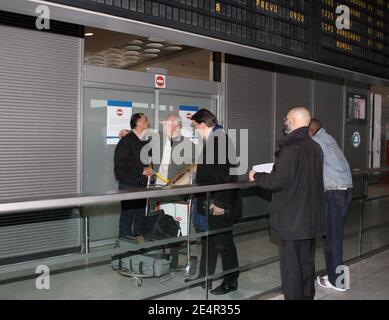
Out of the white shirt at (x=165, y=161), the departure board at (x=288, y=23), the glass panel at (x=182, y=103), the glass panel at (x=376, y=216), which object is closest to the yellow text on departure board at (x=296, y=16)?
the departure board at (x=288, y=23)

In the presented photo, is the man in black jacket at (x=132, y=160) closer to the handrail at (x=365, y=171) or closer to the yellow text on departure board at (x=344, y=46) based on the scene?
the handrail at (x=365, y=171)

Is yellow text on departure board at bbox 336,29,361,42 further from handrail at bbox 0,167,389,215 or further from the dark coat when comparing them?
the dark coat

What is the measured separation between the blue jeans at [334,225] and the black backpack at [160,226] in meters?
1.66

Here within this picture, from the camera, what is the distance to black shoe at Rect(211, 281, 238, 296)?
3723 millimetres

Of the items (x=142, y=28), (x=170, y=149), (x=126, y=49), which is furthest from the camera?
(x=126, y=49)

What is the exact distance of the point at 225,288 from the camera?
3801 mm

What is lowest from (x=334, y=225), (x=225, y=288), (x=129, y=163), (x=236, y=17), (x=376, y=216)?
(x=225, y=288)

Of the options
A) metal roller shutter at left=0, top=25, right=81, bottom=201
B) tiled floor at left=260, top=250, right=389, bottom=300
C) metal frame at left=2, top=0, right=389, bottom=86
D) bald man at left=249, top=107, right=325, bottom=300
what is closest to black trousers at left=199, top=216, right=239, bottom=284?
tiled floor at left=260, top=250, right=389, bottom=300

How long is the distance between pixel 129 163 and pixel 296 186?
272 cm

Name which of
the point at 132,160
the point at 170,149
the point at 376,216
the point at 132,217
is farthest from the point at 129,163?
the point at 376,216

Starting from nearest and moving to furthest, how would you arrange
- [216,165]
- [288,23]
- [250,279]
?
[288,23] < [216,165] < [250,279]

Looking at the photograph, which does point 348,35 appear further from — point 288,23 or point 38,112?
point 38,112

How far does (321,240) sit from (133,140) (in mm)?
2496

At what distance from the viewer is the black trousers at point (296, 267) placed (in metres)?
3.25
